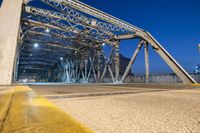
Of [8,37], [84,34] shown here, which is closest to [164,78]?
[84,34]

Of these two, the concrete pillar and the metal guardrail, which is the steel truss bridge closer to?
the metal guardrail

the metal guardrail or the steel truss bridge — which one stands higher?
the steel truss bridge

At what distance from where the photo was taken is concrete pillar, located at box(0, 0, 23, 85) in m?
6.44

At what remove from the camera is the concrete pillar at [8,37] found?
6.44 metres

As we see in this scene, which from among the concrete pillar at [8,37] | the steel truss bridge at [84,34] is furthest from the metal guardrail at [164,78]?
the concrete pillar at [8,37]

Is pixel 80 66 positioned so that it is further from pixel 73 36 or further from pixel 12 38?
pixel 12 38

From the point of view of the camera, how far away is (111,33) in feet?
56.0

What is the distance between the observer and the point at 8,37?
6883mm

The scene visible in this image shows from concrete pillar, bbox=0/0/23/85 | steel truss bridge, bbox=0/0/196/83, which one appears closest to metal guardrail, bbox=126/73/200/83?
steel truss bridge, bbox=0/0/196/83

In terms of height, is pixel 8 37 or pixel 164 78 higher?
pixel 8 37

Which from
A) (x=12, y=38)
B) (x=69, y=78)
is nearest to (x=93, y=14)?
(x=12, y=38)

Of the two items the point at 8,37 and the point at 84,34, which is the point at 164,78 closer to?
the point at 84,34

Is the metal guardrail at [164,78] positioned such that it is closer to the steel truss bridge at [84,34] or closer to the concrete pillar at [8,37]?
the steel truss bridge at [84,34]

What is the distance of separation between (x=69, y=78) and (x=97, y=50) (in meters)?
9.51
